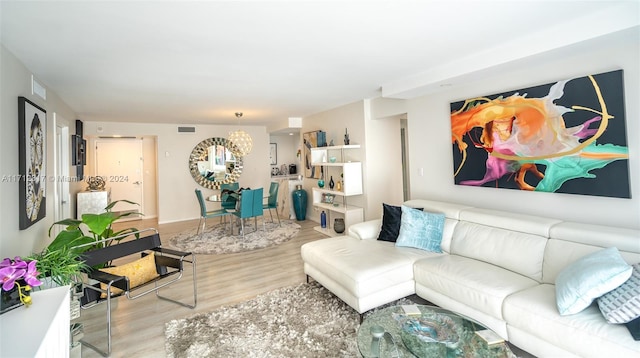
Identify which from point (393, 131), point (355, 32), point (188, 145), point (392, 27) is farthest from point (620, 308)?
point (188, 145)

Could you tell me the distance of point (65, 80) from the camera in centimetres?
312

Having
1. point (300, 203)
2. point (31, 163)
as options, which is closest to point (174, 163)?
point (300, 203)

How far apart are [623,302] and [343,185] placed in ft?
11.5

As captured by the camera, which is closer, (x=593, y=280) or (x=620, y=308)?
(x=620, y=308)

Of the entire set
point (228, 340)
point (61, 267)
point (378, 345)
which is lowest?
point (228, 340)

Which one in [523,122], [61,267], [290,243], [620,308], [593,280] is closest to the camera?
[620,308]

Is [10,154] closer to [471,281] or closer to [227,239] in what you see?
[227,239]

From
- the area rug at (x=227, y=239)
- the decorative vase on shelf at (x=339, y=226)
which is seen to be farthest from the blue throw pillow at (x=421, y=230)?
the area rug at (x=227, y=239)

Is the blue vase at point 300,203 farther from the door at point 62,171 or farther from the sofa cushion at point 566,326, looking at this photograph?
the sofa cushion at point 566,326

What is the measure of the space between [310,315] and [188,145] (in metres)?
5.83

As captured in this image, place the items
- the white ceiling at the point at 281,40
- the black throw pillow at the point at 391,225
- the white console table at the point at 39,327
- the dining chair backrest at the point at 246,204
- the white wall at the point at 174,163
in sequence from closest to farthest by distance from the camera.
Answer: the white console table at the point at 39,327, the white ceiling at the point at 281,40, the black throw pillow at the point at 391,225, the dining chair backrest at the point at 246,204, the white wall at the point at 174,163

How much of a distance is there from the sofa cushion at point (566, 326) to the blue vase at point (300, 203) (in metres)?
4.83

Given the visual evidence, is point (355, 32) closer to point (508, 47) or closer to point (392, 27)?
point (392, 27)

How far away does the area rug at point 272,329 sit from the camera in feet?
6.82
